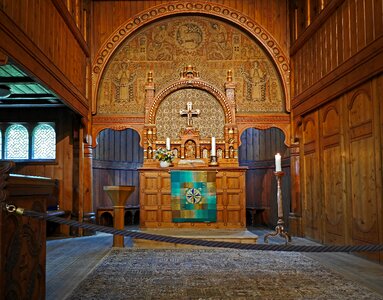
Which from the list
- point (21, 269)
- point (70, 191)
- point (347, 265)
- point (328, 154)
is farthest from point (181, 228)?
point (21, 269)

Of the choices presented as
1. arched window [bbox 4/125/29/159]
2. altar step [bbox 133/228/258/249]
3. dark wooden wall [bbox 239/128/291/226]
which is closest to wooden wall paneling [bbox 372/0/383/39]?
altar step [bbox 133/228/258/249]

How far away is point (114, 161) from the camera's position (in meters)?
12.4

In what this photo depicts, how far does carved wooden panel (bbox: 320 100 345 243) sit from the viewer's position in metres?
6.98

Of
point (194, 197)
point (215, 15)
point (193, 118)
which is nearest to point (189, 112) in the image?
point (193, 118)

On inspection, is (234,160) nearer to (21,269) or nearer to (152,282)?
(152,282)

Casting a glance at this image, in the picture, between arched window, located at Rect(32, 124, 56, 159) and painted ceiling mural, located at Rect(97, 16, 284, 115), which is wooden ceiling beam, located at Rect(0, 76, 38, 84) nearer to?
arched window, located at Rect(32, 124, 56, 159)

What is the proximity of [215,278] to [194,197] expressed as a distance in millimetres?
4172

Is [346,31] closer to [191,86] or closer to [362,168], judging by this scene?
[362,168]

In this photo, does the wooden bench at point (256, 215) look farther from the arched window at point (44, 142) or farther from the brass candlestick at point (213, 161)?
the arched window at point (44, 142)

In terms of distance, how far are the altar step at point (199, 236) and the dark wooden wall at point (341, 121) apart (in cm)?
141

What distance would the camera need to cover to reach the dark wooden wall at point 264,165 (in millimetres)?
11430

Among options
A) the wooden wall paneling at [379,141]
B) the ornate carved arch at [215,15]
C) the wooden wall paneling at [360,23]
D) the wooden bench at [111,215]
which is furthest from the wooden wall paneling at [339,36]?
the wooden bench at [111,215]

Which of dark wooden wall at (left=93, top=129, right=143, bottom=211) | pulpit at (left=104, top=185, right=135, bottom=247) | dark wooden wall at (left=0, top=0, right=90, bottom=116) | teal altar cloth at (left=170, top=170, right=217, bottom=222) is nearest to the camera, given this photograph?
dark wooden wall at (left=0, top=0, right=90, bottom=116)

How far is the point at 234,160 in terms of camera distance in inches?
376
